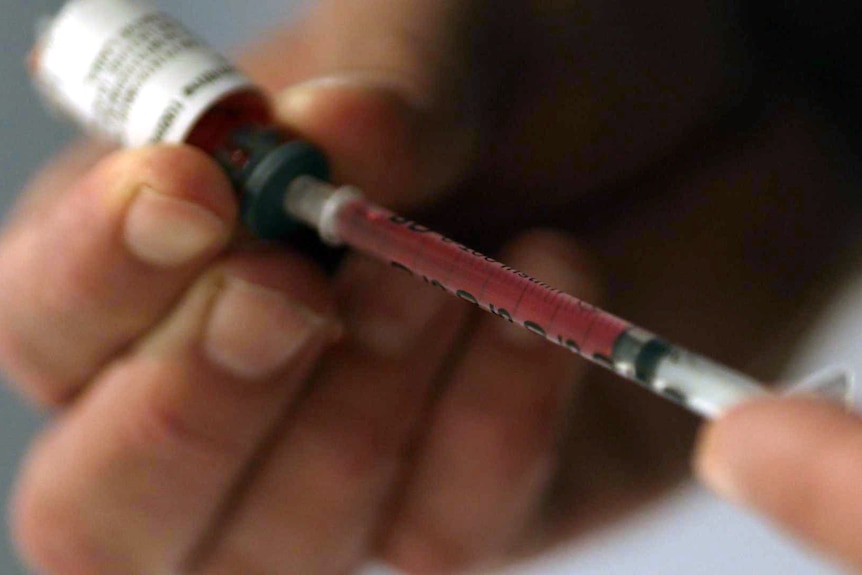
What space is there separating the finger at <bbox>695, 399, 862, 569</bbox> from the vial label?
36cm

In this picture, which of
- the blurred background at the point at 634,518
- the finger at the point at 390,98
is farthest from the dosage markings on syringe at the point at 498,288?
Answer: the blurred background at the point at 634,518

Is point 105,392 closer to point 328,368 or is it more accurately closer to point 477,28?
point 328,368

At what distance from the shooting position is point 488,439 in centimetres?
73

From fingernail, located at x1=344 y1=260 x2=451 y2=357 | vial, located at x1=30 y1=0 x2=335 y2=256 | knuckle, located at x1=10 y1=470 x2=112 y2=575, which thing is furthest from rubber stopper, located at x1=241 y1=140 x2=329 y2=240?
knuckle, located at x1=10 y1=470 x2=112 y2=575

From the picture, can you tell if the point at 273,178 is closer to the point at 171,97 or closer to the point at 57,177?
the point at 171,97

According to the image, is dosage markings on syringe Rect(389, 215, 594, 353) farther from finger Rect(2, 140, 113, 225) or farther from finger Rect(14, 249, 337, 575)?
finger Rect(2, 140, 113, 225)

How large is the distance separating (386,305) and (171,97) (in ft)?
0.80

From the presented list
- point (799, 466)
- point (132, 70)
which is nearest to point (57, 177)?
point (132, 70)

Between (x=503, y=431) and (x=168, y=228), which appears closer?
(x=168, y=228)

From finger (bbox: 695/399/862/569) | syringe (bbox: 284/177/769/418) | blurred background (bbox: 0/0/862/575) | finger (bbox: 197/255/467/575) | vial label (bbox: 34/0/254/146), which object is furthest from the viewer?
blurred background (bbox: 0/0/862/575)

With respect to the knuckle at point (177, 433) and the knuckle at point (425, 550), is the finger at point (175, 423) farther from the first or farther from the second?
the knuckle at point (425, 550)

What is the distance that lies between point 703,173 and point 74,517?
0.74 metres

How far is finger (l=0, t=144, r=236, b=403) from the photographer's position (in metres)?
0.50

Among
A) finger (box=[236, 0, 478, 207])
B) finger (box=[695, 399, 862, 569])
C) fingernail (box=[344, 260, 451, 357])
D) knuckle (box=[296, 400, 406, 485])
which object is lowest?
knuckle (box=[296, 400, 406, 485])
